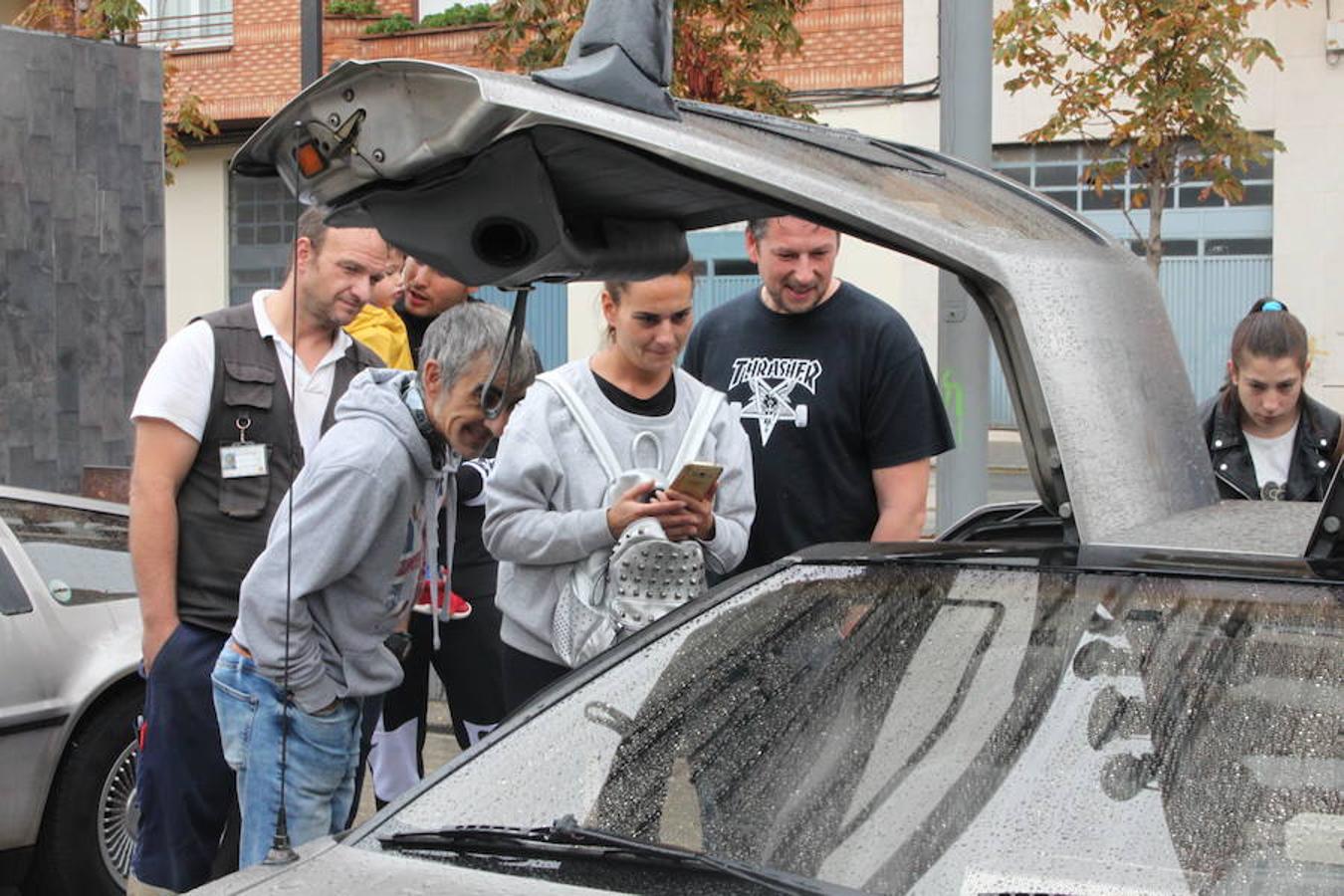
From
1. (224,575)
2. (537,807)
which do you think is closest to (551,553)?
(224,575)

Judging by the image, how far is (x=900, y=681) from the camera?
262cm

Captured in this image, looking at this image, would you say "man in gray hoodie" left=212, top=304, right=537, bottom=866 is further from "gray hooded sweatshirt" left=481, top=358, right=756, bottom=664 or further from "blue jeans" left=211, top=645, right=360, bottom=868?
"gray hooded sweatshirt" left=481, top=358, right=756, bottom=664

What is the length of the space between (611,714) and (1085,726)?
0.71 metres

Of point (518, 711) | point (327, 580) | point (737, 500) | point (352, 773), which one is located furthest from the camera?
point (737, 500)

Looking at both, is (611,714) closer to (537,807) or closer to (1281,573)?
(537,807)

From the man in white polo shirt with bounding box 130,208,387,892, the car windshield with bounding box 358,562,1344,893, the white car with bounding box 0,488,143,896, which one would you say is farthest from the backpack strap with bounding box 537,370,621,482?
the white car with bounding box 0,488,143,896

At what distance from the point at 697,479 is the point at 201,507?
1.15 metres

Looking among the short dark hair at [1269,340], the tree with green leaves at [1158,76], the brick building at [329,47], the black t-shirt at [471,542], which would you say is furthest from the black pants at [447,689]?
the brick building at [329,47]

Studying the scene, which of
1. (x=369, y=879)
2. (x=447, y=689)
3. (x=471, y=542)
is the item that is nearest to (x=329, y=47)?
(x=471, y=542)

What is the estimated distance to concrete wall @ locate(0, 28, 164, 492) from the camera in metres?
11.5

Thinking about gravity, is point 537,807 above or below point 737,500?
below

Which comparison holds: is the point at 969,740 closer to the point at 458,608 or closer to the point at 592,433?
the point at 592,433

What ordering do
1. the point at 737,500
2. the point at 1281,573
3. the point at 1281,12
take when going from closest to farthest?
1. the point at 1281,573
2. the point at 737,500
3. the point at 1281,12

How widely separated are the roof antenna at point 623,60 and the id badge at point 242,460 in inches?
58.8
